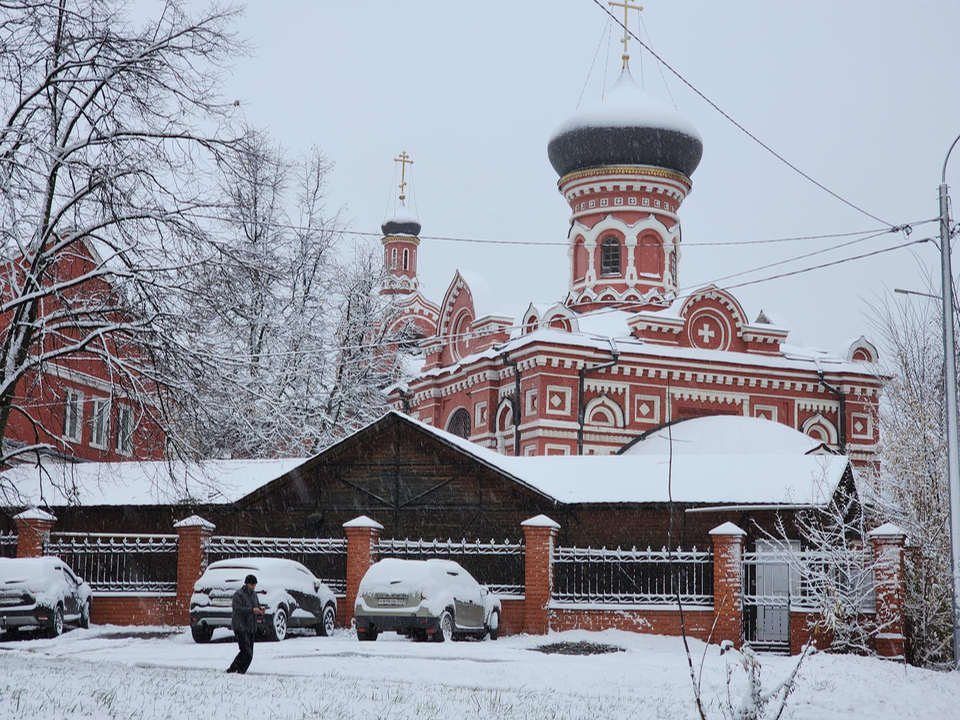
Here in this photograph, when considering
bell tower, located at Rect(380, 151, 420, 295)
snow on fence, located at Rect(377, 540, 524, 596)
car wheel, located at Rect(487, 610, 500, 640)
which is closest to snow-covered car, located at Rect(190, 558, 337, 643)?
snow on fence, located at Rect(377, 540, 524, 596)

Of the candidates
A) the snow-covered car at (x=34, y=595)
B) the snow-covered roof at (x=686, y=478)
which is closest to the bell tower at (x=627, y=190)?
the snow-covered roof at (x=686, y=478)

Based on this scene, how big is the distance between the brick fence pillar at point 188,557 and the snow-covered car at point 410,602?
3986 mm

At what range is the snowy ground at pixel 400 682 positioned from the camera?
10.2m

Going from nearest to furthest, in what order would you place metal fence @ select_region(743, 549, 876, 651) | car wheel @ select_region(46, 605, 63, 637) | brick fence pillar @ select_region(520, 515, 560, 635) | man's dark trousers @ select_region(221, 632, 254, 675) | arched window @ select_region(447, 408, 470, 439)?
1. man's dark trousers @ select_region(221, 632, 254, 675)
2. metal fence @ select_region(743, 549, 876, 651)
3. car wheel @ select_region(46, 605, 63, 637)
4. brick fence pillar @ select_region(520, 515, 560, 635)
5. arched window @ select_region(447, 408, 470, 439)

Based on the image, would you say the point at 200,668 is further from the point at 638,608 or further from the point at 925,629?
the point at 925,629

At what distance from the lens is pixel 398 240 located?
232ft

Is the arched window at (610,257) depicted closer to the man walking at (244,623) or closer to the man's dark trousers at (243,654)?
the man walking at (244,623)

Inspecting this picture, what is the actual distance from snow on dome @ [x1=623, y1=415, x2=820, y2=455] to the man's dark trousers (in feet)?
70.2

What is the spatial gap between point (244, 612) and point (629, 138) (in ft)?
98.6

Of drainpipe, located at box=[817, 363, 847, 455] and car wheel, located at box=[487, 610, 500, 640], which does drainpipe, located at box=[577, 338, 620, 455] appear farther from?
car wheel, located at box=[487, 610, 500, 640]

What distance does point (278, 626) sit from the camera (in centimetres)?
1752

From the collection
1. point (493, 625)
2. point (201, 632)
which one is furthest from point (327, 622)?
point (493, 625)

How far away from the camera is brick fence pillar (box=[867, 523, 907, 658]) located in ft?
58.3

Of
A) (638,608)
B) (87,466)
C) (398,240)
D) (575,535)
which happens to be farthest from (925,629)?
(398,240)
